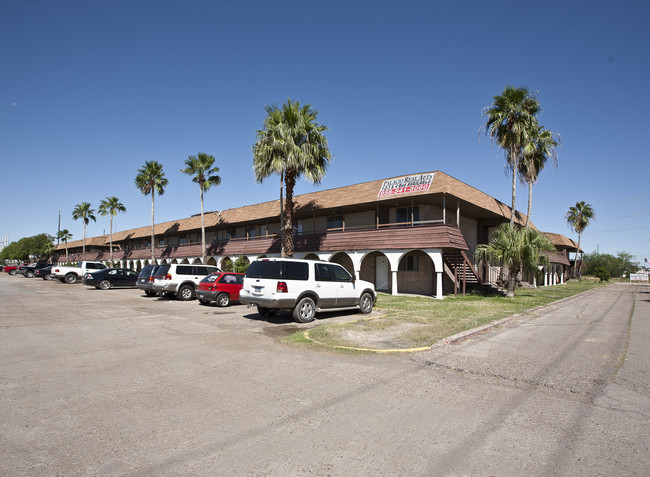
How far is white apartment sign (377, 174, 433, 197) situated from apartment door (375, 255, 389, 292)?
5.15 metres

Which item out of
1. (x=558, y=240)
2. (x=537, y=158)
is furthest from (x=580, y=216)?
(x=537, y=158)

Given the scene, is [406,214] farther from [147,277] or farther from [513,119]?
[147,277]

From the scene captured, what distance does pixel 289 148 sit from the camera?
20344 millimetres

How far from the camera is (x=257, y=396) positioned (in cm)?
497

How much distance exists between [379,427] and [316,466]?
3.47ft

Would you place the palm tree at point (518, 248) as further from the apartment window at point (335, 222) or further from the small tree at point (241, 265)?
the small tree at point (241, 265)

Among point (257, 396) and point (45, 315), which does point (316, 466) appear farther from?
point (45, 315)

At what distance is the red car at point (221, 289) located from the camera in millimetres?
15258

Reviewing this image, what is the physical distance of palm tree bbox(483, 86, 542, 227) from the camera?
21.4 m

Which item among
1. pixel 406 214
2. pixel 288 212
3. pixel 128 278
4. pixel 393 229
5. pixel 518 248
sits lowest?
pixel 128 278

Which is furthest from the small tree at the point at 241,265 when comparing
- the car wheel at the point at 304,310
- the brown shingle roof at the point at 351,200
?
the car wheel at the point at 304,310

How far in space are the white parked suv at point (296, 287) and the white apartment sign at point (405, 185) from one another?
10149 mm

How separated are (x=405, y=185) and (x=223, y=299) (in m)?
12.0

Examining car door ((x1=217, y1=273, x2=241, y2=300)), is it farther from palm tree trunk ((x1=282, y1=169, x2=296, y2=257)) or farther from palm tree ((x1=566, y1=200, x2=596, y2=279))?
palm tree ((x1=566, y1=200, x2=596, y2=279))
